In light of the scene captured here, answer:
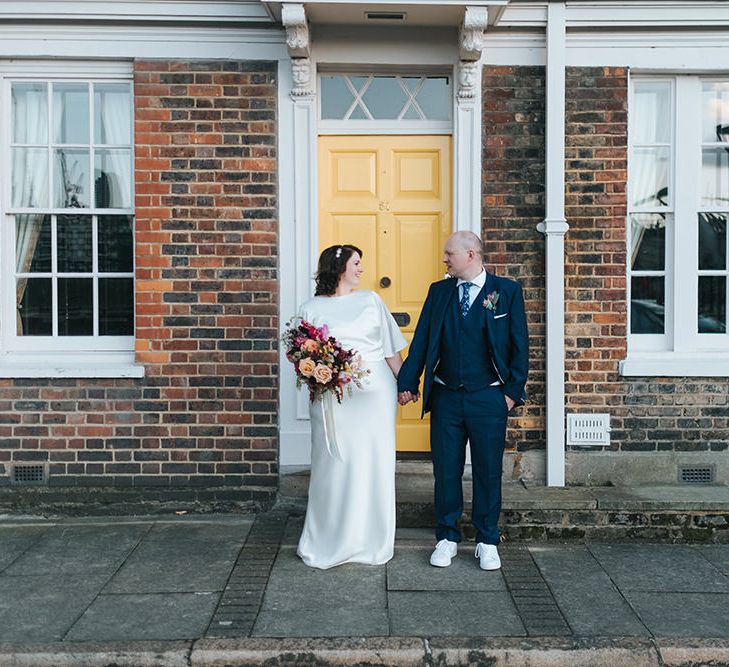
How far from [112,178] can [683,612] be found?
493cm

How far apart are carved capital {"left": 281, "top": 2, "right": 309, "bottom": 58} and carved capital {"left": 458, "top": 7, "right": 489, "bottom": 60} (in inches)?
43.5

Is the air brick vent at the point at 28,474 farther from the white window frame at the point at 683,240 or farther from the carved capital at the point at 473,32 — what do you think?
the white window frame at the point at 683,240

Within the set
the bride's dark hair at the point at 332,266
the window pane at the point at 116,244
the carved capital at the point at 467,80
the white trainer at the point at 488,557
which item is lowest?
the white trainer at the point at 488,557

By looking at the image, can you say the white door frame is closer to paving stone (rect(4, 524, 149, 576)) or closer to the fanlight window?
the fanlight window

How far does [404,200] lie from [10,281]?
9.95 feet

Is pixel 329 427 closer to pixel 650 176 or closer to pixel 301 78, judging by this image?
pixel 301 78

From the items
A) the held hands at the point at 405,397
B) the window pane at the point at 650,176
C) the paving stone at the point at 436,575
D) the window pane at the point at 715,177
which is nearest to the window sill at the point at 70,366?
the held hands at the point at 405,397

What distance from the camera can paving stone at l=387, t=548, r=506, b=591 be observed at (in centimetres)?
524

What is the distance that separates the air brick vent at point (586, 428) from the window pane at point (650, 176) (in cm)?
168

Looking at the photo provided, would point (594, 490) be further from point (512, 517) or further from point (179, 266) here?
point (179, 266)

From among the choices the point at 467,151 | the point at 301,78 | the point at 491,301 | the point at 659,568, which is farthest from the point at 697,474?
the point at 301,78

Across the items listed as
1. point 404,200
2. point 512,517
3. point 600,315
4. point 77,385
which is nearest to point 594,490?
point 512,517

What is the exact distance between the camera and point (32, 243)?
6906 millimetres

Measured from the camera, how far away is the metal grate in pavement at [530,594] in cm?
469
